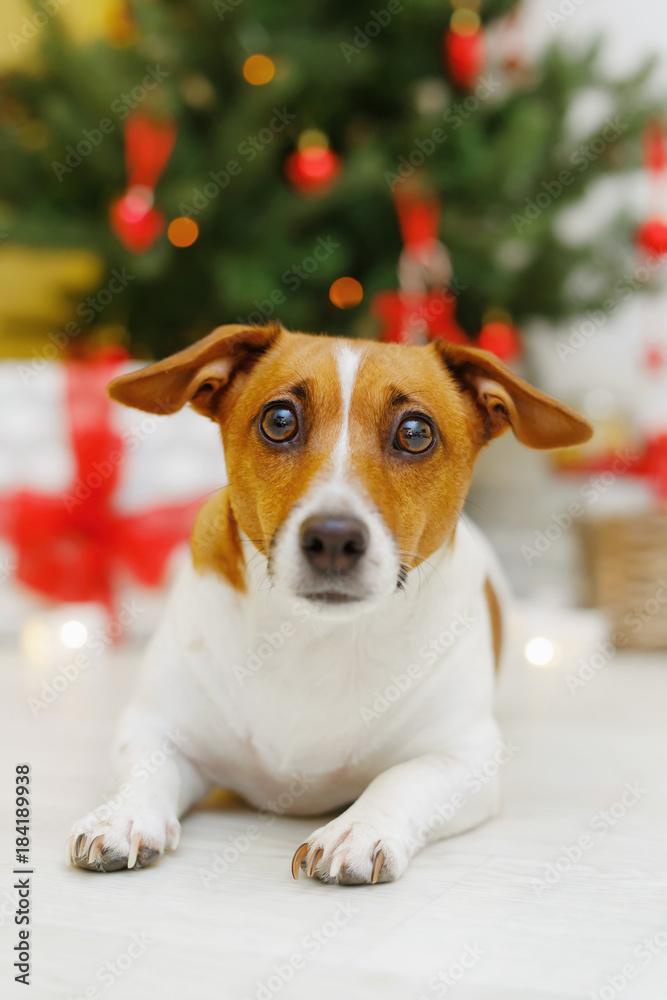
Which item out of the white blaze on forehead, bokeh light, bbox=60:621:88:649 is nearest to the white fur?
the white blaze on forehead

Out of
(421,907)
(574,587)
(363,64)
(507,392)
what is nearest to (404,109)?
(363,64)

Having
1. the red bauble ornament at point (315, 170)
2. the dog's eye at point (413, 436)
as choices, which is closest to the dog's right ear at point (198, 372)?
the dog's eye at point (413, 436)

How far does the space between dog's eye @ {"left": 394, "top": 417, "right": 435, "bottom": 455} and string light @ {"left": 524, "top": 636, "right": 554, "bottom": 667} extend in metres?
1.29

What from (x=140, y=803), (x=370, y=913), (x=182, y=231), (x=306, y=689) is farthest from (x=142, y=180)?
(x=370, y=913)

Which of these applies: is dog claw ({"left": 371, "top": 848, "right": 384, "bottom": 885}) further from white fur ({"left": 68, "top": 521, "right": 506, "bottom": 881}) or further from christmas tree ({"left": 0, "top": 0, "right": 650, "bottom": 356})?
christmas tree ({"left": 0, "top": 0, "right": 650, "bottom": 356})

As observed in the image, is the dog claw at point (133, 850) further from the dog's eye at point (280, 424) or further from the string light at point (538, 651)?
the string light at point (538, 651)

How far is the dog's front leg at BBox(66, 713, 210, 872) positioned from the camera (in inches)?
50.2

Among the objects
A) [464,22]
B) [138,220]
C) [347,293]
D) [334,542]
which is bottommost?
[334,542]

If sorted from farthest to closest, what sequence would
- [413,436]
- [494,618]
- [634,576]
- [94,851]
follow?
[634,576] → [494,618] → [413,436] → [94,851]

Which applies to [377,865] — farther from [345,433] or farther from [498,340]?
[498,340]

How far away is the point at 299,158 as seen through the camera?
9.96 feet

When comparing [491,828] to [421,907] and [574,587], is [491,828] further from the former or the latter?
[574,587]

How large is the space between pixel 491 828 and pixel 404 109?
2704mm

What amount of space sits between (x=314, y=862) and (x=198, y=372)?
31.5 inches
